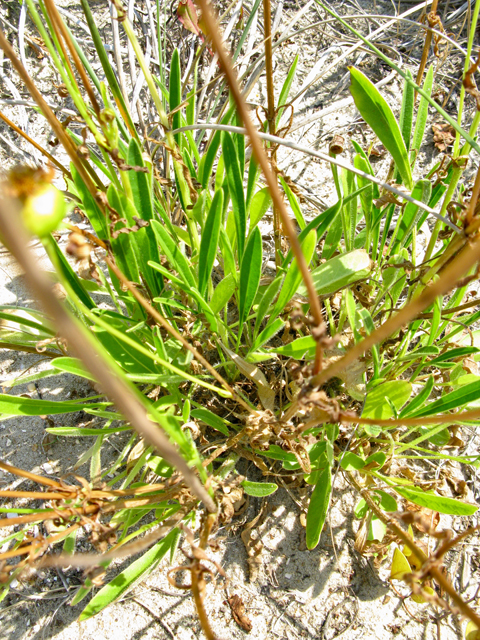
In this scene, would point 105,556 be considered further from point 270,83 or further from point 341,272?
point 270,83

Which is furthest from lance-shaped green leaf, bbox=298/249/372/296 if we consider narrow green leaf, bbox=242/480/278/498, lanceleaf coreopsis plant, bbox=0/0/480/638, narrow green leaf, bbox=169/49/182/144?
narrow green leaf, bbox=169/49/182/144

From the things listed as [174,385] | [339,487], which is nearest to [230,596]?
[339,487]

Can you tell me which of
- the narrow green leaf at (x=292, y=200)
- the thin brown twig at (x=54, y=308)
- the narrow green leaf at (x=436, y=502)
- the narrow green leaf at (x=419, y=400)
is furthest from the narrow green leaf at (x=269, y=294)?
the thin brown twig at (x=54, y=308)

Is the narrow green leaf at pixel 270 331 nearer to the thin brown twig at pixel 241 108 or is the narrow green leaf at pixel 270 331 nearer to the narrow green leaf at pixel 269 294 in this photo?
the narrow green leaf at pixel 269 294

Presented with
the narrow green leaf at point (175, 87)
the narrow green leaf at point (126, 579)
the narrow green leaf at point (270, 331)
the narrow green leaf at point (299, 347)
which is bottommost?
the narrow green leaf at point (126, 579)

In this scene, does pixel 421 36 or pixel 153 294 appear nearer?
pixel 153 294

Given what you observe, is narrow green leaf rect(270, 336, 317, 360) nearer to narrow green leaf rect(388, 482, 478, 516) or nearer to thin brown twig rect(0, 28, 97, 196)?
narrow green leaf rect(388, 482, 478, 516)

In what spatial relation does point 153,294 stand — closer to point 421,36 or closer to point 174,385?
point 174,385
